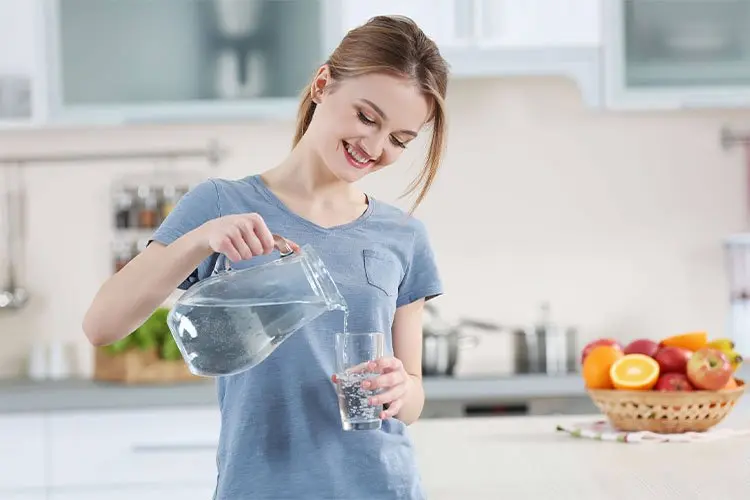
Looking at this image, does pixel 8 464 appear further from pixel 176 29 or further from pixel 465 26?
pixel 465 26

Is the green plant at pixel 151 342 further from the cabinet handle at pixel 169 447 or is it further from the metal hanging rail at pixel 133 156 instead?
the metal hanging rail at pixel 133 156

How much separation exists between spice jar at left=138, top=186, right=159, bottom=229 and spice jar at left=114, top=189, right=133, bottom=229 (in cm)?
3

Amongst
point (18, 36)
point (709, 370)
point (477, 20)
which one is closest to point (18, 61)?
point (18, 36)

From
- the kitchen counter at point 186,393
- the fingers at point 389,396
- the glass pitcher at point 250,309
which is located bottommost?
the kitchen counter at point 186,393

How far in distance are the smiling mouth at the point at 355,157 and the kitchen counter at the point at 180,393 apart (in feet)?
5.54

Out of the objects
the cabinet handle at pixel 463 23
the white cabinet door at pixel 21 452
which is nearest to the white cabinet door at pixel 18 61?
the white cabinet door at pixel 21 452

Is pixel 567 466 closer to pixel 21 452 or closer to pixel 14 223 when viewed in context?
pixel 21 452

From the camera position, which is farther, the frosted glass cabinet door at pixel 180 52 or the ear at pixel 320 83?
the frosted glass cabinet door at pixel 180 52

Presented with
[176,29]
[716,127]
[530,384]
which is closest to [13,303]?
[176,29]

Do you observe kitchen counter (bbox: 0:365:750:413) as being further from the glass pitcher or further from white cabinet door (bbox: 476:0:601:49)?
the glass pitcher

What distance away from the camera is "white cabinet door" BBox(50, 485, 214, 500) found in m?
3.04

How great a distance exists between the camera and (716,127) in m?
3.71

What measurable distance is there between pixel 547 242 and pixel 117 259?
4.34 ft

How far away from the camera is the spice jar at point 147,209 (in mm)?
3549
